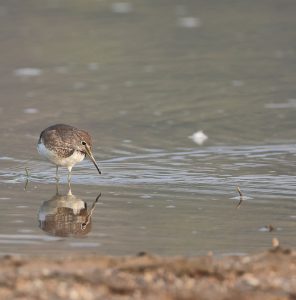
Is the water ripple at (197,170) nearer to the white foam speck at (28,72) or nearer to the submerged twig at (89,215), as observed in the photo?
the submerged twig at (89,215)

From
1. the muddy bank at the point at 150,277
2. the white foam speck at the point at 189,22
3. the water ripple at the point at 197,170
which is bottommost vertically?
the muddy bank at the point at 150,277

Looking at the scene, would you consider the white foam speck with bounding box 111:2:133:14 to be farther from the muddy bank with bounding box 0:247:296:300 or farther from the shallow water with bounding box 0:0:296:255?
the muddy bank with bounding box 0:247:296:300

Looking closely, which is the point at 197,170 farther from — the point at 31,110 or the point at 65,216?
the point at 31,110

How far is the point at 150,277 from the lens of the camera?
7137 millimetres

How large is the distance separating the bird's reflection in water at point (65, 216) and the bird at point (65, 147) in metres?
0.66

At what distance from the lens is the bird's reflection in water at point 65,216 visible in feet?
31.5

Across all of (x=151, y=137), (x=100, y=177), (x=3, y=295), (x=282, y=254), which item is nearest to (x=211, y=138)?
(x=151, y=137)

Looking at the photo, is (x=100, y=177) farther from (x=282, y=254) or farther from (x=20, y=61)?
(x=20, y=61)

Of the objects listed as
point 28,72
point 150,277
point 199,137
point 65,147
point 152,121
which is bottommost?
point 150,277

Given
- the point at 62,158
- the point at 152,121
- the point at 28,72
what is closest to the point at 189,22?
the point at 28,72

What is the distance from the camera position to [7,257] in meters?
7.80

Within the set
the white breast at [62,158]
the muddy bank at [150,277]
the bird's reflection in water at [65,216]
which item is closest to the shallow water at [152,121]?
the bird's reflection in water at [65,216]

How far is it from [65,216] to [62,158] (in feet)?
5.36

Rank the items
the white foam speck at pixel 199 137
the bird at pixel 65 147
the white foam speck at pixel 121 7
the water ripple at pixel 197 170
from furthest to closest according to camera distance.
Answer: the white foam speck at pixel 121 7 < the white foam speck at pixel 199 137 < the bird at pixel 65 147 < the water ripple at pixel 197 170
